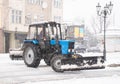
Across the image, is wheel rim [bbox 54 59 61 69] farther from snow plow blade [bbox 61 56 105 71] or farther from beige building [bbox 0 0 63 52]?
beige building [bbox 0 0 63 52]

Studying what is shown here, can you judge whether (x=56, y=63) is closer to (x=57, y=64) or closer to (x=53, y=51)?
(x=57, y=64)

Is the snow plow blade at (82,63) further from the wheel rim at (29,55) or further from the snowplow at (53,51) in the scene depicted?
the wheel rim at (29,55)

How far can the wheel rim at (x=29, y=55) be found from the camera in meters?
22.1

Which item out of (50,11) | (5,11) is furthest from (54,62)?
(50,11)

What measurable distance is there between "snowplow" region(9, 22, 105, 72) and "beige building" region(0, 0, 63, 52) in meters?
20.7

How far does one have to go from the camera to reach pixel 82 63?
1952 centimetres

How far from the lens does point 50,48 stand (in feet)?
70.1

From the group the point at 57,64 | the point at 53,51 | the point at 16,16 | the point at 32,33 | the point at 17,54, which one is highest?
the point at 16,16

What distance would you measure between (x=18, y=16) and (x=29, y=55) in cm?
2472

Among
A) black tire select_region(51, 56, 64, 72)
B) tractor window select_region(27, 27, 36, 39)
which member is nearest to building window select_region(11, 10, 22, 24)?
tractor window select_region(27, 27, 36, 39)

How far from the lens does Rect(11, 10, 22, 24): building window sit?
45.4m

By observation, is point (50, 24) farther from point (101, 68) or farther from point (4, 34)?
point (4, 34)

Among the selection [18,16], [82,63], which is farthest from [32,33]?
[18,16]

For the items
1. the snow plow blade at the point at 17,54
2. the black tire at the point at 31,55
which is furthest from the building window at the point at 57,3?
the black tire at the point at 31,55
